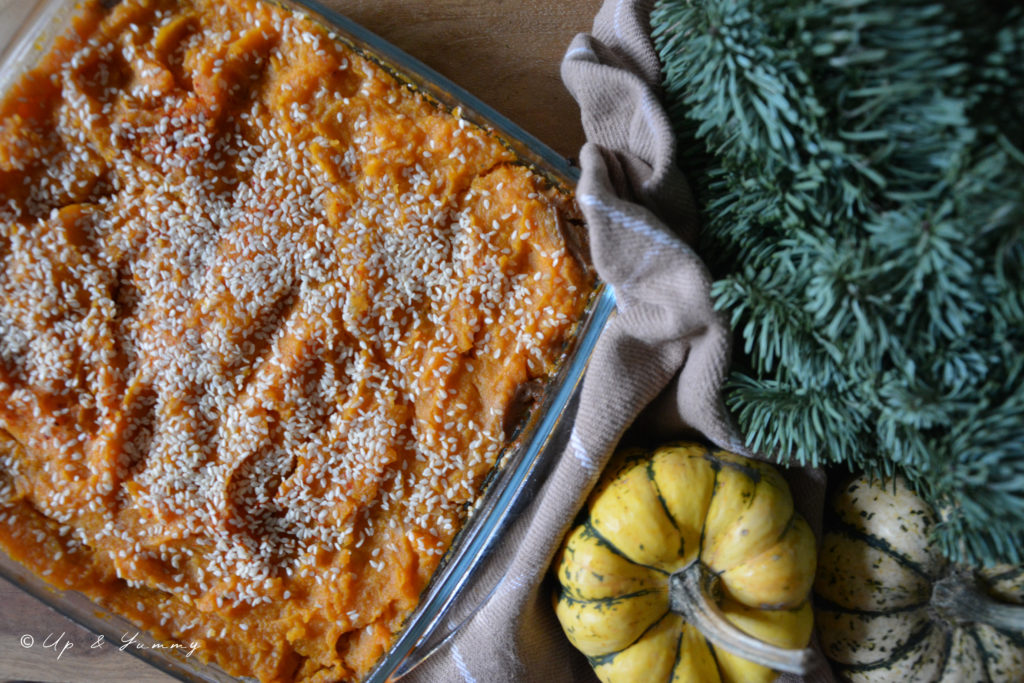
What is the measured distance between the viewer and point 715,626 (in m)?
1.19

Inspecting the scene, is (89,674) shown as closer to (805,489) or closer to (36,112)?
(36,112)

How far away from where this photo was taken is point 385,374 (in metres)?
1.48

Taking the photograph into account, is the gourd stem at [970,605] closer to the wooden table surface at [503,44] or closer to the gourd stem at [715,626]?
the gourd stem at [715,626]

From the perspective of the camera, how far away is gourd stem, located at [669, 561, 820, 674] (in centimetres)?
113

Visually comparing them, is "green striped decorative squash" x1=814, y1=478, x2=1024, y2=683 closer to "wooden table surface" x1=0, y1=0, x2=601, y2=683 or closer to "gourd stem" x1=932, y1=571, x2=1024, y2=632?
"gourd stem" x1=932, y1=571, x2=1024, y2=632

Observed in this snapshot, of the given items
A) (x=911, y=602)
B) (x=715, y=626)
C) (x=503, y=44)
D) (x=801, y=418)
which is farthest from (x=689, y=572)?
(x=503, y=44)

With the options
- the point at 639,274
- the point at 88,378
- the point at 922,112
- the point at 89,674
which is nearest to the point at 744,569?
the point at 639,274

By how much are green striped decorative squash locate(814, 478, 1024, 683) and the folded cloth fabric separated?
0.12m

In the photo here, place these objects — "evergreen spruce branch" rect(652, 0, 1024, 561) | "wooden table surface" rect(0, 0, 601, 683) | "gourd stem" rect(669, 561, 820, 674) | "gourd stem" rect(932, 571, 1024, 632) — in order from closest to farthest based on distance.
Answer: "evergreen spruce branch" rect(652, 0, 1024, 561)
"gourd stem" rect(669, 561, 820, 674)
"gourd stem" rect(932, 571, 1024, 632)
"wooden table surface" rect(0, 0, 601, 683)

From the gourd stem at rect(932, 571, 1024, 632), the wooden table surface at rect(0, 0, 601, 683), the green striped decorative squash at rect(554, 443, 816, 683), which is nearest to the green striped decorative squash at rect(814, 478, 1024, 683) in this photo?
the gourd stem at rect(932, 571, 1024, 632)

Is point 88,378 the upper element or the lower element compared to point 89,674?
upper

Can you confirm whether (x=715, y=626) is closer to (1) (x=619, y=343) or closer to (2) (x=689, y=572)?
(2) (x=689, y=572)

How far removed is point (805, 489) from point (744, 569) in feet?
0.84

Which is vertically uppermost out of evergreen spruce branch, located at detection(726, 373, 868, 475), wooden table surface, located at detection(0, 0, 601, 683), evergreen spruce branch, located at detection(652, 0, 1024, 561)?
wooden table surface, located at detection(0, 0, 601, 683)
